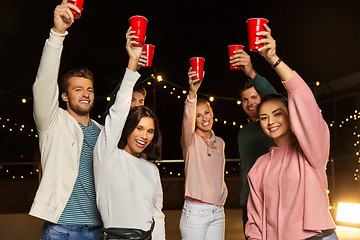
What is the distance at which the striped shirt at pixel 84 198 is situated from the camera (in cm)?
182

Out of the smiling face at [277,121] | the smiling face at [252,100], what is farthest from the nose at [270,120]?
the smiling face at [252,100]

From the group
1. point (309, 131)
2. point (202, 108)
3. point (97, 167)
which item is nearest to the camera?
point (309, 131)

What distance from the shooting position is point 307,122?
1.47 meters

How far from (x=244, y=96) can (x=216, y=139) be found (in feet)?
1.51

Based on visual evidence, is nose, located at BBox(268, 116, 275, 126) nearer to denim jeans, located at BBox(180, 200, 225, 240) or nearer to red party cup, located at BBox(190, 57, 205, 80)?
red party cup, located at BBox(190, 57, 205, 80)

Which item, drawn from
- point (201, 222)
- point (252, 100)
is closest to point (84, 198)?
point (201, 222)

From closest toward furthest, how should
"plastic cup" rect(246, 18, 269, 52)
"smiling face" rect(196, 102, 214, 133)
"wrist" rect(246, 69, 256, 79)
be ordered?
"plastic cup" rect(246, 18, 269, 52), "wrist" rect(246, 69, 256, 79), "smiling face" rect(196, 102, 214, 133)

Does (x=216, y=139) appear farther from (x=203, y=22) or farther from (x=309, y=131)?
(x=203, y=22)

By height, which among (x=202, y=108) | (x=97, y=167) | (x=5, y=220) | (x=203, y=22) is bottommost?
(x=5, y=220)

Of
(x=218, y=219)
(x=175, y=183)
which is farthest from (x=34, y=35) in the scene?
(x=218, y=219)

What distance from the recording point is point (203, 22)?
6242 millimetres

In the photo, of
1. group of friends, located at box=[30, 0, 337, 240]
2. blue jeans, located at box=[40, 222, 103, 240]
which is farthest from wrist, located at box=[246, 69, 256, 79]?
blue jeans, located at box=[40, 222, 103, 240]

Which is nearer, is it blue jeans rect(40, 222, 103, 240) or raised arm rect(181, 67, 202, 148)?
blue jeans rect(40, 222, 103, 240)

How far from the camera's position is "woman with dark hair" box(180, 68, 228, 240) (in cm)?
256
